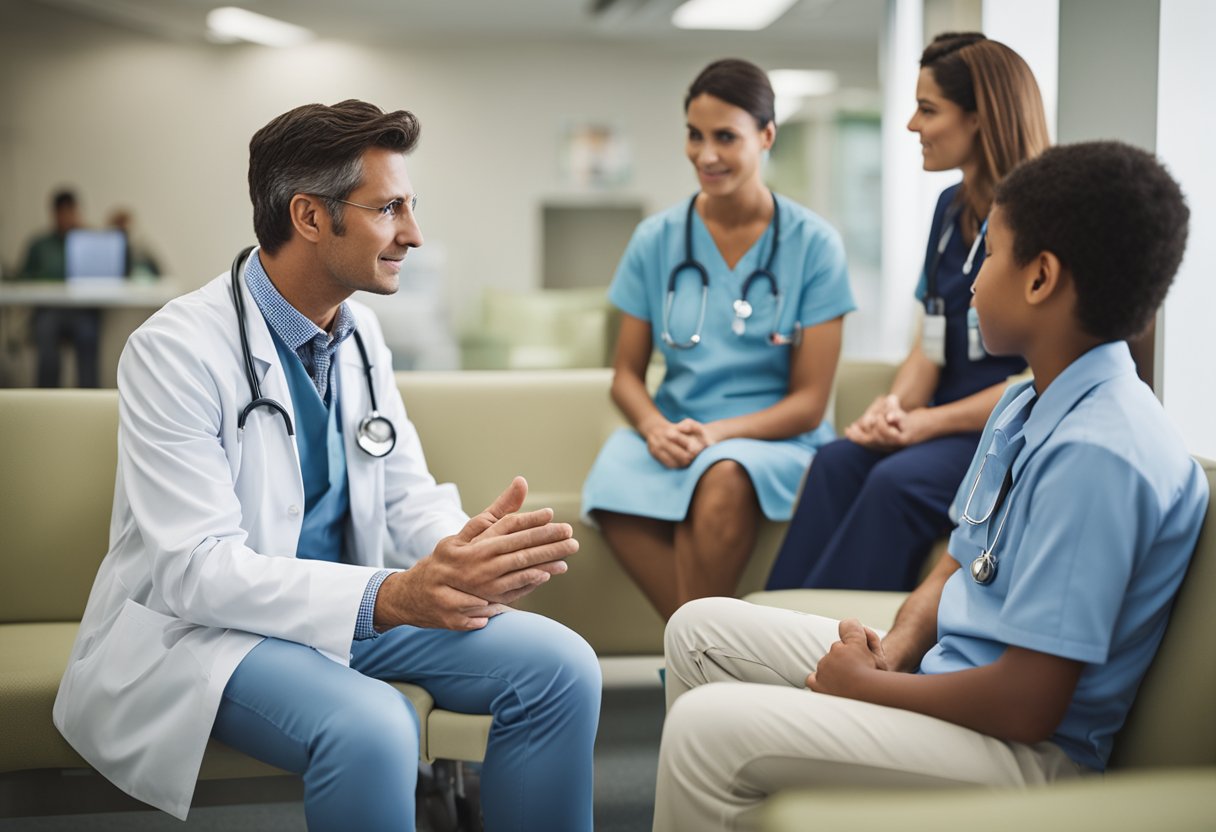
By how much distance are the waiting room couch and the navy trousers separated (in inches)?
4.2

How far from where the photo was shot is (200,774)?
151cm

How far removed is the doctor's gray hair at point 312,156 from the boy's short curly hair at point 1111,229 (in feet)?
3.05

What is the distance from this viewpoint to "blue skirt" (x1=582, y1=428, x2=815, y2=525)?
2.27 metres

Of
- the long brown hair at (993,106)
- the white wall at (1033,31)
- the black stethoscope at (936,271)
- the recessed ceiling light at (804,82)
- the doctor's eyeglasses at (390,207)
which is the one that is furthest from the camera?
the recessed ceiling light at (804,82)

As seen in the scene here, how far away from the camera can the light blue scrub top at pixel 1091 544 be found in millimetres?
1056

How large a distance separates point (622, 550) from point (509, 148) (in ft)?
24.5

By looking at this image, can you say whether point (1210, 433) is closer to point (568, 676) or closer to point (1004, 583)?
point (1004, 583)

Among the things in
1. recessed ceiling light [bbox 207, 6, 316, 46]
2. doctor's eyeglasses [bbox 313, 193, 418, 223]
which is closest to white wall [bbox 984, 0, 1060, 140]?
doctor's eyeglasses [bbox 313, 193, 418, 223]

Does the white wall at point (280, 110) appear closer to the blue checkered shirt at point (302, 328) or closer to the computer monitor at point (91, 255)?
the computer monitor at point (91, 255)

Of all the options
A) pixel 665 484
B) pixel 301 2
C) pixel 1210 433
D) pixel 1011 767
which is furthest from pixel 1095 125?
pixel 301 2

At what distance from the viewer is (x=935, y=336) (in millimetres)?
2283

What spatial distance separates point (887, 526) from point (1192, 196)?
0.98 metres

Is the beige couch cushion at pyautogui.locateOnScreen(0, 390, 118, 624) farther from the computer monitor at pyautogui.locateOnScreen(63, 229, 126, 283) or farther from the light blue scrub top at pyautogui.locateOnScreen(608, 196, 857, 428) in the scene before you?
the computer monitor at pyautogui.locateOnScreen(63, 229, 126, 283)

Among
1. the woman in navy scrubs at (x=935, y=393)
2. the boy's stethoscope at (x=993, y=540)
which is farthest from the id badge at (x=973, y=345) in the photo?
the boy's stethoscope at (x=993, y=540)
